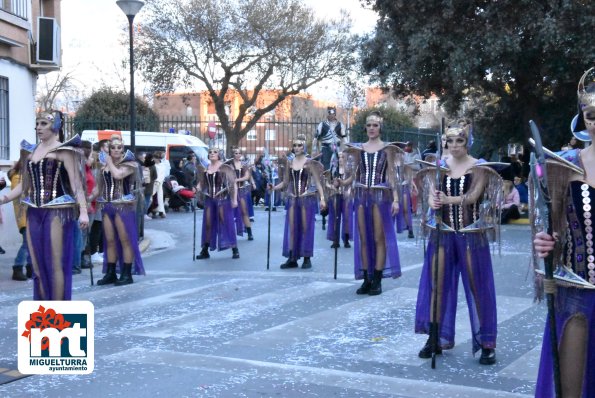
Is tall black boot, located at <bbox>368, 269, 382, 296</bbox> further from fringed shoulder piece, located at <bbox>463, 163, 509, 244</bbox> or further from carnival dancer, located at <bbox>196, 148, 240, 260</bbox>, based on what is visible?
carnival dancer, located at <bbox>196, 148, 240, 260</bbox>

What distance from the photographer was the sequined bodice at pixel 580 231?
13.4 ft

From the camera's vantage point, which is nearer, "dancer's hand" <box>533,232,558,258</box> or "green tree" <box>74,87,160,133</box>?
"dancer's hand" <box>533,232,558,258</box>

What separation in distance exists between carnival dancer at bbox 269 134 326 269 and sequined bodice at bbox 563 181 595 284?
8780mm

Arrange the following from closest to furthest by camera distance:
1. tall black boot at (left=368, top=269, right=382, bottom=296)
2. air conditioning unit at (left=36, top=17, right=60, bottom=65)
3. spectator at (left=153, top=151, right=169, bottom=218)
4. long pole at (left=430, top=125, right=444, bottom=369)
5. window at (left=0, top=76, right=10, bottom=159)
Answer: long pole at (left=430, top=125, right=444, bottom=369) → tall black boot at (left=368, top=269, right=382, bottom=296) → window at (left=0, top=76, right=10, bottom=159) → air conditioning unit at (left=36, top=17, right=60, bottom=65) → spectator at (left=153, top=151, right=169, bottom=218)

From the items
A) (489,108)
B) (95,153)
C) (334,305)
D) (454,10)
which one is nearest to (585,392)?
(334,305)

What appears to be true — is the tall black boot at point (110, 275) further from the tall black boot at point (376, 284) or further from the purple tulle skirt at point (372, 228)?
the tall black boot at point (376, 284)

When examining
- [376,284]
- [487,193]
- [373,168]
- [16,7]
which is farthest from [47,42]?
[487,193]

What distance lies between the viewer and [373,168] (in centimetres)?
991

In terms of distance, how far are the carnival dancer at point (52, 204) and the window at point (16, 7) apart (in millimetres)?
9564

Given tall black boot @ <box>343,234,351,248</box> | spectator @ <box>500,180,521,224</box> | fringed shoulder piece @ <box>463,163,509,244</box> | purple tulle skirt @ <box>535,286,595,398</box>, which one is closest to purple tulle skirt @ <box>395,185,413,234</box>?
tall black boot @ <box>343,234,351,248</box>

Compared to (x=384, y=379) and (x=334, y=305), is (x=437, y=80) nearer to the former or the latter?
(x=334, y=305)

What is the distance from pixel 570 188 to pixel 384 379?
2.66 m

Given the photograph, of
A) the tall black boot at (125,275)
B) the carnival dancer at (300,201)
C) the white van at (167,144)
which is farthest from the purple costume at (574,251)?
the white van at (167,144)

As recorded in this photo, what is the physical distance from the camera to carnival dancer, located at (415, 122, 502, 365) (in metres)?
6.86
